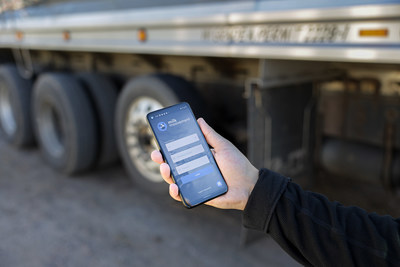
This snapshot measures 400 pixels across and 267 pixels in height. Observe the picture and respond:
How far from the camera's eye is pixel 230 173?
3.67 ft

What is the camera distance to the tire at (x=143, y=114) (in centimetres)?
261

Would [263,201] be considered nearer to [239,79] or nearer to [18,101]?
[239,79]

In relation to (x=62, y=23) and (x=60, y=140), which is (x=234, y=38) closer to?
(x=62, y=23)

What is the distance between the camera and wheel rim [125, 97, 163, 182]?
9.46 feet

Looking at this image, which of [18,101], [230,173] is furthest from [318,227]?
[18,101]

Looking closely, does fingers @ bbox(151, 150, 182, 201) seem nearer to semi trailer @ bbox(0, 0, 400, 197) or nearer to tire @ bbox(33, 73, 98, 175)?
semi trailer @ bbox(0, 0, 400, 197)

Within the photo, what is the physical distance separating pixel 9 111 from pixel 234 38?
391 centimetres

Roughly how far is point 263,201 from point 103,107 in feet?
8.78

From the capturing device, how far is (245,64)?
2.65 m

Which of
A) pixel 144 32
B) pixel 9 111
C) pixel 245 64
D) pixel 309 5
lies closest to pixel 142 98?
pixel 144 32

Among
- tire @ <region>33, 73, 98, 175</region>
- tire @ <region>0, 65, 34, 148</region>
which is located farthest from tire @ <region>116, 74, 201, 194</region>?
tire @ <region>0, 65, 34, 148</region>

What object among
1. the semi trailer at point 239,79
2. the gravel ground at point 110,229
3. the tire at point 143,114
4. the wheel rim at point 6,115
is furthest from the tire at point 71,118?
the wheel rim at point 6,115

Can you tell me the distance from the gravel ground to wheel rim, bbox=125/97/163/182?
0.34 meters

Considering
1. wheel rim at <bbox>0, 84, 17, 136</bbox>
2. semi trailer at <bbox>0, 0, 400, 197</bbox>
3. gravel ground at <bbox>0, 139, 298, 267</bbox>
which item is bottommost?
gravel ground at <bbox>0, 139, 298, 267</bbox>
